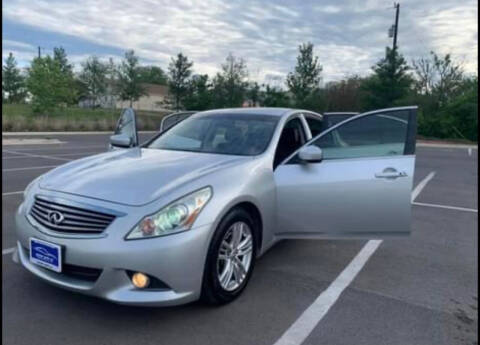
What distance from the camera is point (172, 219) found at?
105 inches

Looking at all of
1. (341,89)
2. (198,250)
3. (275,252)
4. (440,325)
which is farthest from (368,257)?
(341,89)

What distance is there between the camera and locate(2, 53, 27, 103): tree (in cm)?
5720

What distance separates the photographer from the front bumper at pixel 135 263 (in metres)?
2.53

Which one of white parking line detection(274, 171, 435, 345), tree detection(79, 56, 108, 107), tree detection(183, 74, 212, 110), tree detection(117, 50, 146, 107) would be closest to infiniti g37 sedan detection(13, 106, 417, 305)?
white parking line detection(274, 171, 435, 345)

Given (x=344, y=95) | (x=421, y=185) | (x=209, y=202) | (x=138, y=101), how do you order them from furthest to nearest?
(x=138, y=101)
(x=344, y=95)
(x=421, y=185)
(x=209, y=202)

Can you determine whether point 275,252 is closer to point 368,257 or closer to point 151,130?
point 368,257

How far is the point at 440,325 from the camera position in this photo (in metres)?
2.95

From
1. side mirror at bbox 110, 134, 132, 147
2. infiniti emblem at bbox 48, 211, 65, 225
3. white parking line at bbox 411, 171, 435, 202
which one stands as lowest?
white parking line at bbox 411, 171, 435, 202

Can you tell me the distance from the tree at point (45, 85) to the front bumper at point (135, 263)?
31.9 m

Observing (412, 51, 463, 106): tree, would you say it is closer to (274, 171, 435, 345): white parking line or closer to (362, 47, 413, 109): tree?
(362, 47, 413, 109): tree

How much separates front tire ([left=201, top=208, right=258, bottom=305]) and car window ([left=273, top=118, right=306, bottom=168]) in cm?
86

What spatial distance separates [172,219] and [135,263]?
36cm

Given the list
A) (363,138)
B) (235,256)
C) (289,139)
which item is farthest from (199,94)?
(235,256)

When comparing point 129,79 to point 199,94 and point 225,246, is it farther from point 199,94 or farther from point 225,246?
point 225,246
